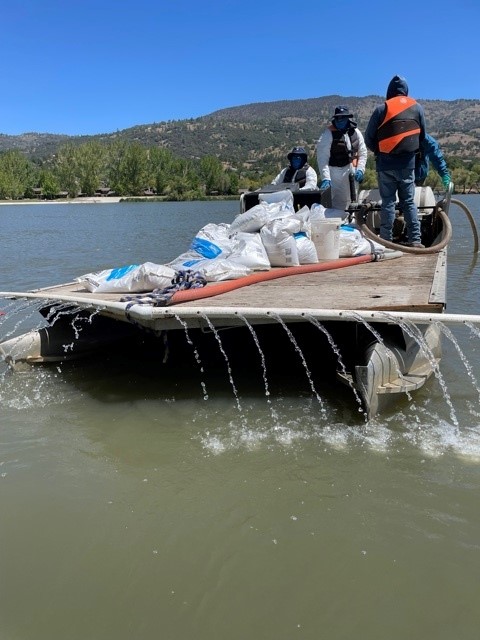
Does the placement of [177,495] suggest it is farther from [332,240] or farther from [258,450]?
[332,240]

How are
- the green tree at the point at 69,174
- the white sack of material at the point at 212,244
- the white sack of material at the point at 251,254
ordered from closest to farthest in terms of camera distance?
the white sack of material at the point at 251,254
the white sack of material at the point at 212,244
the green tree at the point at 69,174

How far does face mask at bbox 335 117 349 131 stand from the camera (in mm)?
8180

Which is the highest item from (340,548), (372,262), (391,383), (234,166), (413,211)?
(234,166)

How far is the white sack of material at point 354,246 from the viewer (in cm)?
685

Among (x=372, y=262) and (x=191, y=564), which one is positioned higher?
(x=372, y=262)

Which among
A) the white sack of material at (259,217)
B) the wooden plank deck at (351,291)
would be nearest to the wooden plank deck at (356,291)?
the wooden plank deck at (351,291)

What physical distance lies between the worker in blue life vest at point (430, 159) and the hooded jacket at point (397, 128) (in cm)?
23

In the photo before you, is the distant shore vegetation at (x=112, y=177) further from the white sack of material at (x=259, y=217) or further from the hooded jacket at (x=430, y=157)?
the white sack of material at (x=259, y=217)

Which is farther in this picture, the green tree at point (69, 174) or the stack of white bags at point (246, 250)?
the green tree at point (69, 174)

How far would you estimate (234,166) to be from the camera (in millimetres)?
163625

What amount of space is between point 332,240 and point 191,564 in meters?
4.45

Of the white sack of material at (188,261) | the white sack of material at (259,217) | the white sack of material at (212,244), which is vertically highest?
the white sack of material at (259,217)

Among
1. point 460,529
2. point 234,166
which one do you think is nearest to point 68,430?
point 460,529

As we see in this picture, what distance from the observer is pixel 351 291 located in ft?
16.0
